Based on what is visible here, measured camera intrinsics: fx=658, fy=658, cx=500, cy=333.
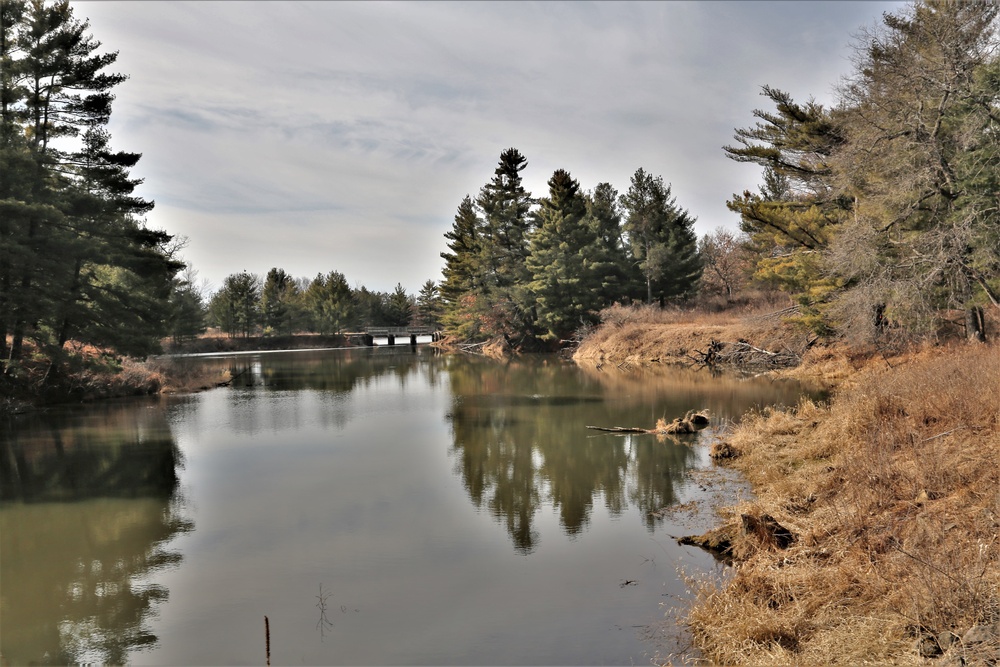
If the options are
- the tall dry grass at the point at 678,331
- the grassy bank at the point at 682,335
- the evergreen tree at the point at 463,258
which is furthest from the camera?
the evergreen tree at the point at 463,258

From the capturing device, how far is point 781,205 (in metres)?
29.1

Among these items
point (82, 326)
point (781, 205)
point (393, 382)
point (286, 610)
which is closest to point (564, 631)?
point (286, 610)

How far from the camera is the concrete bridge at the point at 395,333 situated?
86.9 m

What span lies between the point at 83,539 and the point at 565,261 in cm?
4333

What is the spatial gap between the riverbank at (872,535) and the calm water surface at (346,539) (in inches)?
35.4

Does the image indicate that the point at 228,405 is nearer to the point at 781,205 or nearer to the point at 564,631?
the point at 564,631

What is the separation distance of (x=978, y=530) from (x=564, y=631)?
4199mm

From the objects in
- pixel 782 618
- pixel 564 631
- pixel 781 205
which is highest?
pixel 781 205

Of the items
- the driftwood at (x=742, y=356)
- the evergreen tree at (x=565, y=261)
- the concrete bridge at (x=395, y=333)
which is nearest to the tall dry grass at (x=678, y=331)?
the driftwood at (x=742, y=356)

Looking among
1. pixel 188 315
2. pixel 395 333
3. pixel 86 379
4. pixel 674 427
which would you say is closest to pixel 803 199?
pixel 674 427

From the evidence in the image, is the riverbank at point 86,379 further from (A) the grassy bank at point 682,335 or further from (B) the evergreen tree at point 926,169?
(B) the evergreen tree at point 926,169

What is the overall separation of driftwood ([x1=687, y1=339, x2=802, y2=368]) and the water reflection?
1074 inches

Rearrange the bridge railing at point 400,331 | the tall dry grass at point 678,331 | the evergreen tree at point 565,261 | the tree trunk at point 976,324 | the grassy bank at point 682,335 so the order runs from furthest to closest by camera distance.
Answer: the bridge railing at point 400,331
the evergreen tree at point 565,261
the tall dry grass at point 678,331
the grassy bank at point 682,335
the tree trunk at point 976,324

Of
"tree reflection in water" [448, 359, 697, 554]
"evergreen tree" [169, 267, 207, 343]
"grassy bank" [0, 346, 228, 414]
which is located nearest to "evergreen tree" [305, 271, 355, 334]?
"evergreen tree" [169, 267, 207, 343]
